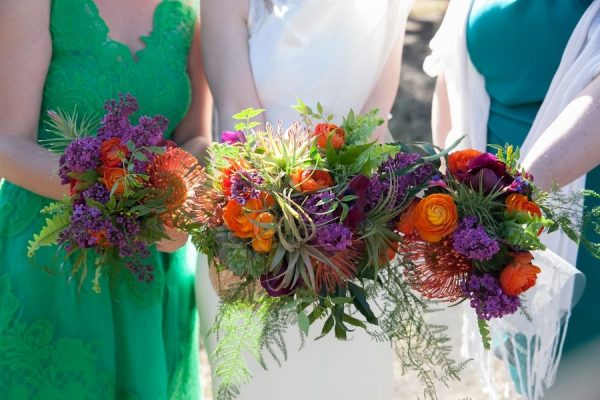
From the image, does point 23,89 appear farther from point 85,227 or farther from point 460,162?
point 460,162

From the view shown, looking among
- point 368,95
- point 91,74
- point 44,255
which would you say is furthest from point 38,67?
point 368,95

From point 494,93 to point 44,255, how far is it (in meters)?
1.40

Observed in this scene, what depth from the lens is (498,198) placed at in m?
1.71

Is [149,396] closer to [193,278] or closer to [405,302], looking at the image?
[193,278]

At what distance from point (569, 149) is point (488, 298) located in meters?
0.61

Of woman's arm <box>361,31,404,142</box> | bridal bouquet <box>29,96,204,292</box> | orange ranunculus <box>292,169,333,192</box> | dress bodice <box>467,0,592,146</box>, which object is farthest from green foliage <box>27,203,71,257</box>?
dress bodice <box>467,0,592,146</box>

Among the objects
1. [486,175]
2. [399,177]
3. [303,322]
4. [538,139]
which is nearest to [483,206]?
[486,175]

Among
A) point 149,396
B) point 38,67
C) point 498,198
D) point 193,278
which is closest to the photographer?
point 498,198

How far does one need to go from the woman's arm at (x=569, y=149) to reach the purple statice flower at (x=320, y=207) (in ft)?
2.23

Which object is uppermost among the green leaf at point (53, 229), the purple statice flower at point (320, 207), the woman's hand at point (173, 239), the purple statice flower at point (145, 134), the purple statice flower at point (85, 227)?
the purple statice flower at point (145, 134)

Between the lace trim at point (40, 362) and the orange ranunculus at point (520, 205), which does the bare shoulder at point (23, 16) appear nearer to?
the lace trim at point (40, 362)

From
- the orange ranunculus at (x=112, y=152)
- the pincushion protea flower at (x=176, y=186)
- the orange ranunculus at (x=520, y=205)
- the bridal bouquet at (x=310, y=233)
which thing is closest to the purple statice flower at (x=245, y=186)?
the bridal bouquet at (x=310, y=233)

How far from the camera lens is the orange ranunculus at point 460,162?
174cm

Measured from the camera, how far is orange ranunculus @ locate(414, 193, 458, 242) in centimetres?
165
